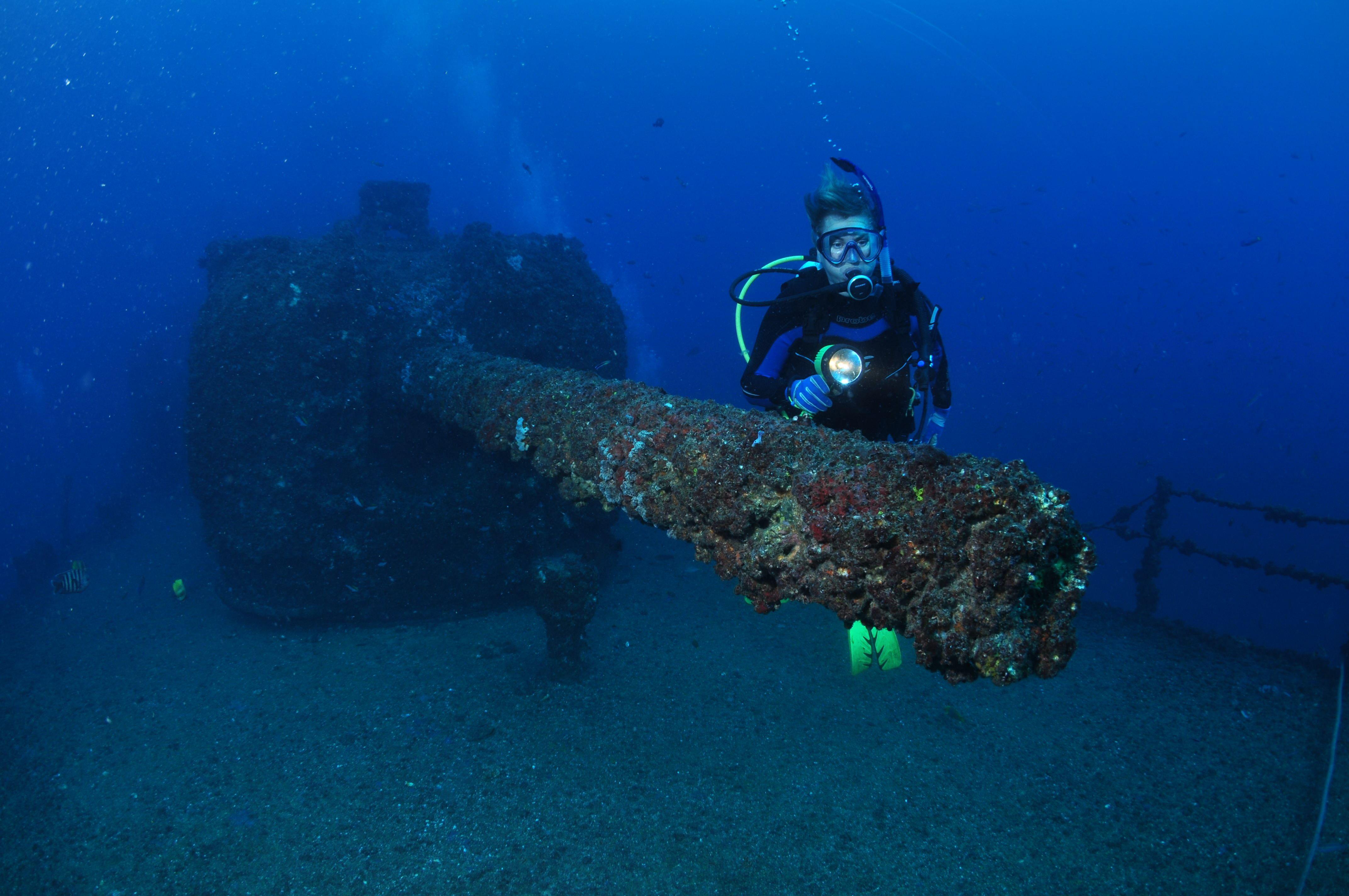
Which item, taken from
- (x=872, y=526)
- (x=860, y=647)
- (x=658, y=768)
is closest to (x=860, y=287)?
(x=872, y=526)

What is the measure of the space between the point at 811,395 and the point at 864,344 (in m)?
0.57

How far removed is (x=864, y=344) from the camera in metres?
3.38

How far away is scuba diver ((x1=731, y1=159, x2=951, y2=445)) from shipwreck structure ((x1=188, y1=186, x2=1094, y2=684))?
733 millimetres

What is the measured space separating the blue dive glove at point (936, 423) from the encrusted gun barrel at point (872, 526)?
1668 millimetres

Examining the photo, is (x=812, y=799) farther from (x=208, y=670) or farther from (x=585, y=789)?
(x=208, y=670)

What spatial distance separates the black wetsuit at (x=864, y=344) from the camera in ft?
10.9

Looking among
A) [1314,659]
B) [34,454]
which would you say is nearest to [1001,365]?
[1314,659]

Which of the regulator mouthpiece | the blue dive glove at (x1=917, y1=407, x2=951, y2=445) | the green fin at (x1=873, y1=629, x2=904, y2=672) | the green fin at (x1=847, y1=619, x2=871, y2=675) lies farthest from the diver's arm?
the green fin at (x1=873, y1=629, x2=904, y2=672)

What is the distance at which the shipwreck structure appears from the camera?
240cm

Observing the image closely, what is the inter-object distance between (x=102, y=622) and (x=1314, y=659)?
56.3ft

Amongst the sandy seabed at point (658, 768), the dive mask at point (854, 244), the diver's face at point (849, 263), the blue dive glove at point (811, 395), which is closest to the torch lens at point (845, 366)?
the blue dive glove at point (811, 395)

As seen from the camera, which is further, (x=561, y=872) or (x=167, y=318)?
(x=167, y=318)

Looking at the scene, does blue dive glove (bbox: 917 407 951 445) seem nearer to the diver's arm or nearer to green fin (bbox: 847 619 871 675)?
the diver's arm

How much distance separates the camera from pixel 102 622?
31.2 ft
